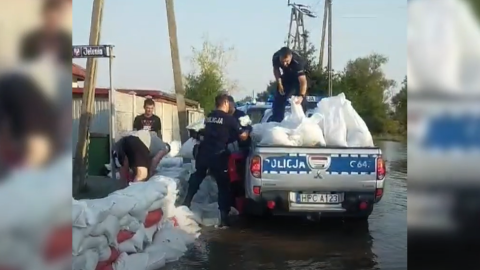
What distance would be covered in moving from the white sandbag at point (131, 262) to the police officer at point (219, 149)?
7.64 feet

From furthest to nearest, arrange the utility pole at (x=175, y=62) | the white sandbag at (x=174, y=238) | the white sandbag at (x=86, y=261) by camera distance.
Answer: the utility pole at (x=175, y=62) < the white sandbag at (x=174, y=238) < the white sandbag at (x=86, y=261)

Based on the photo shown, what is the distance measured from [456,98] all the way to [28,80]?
185 centimetres

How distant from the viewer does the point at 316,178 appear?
717cm

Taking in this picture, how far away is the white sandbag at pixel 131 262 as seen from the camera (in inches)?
209

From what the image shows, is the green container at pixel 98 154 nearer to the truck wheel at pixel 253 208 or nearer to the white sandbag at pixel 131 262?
the truck wheel at pixel 253 208

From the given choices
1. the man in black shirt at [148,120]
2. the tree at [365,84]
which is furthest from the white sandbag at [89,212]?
the tree at [365,84]

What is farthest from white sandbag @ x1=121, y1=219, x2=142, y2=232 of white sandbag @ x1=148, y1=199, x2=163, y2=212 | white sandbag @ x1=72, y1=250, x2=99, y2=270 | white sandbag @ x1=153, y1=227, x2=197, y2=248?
white sandbag @ x1=72, y1=250, x2=99, y2=270

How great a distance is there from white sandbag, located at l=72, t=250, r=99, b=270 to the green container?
23.7ft

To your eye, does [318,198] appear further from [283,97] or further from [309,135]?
[283,97]

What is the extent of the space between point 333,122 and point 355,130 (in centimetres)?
28

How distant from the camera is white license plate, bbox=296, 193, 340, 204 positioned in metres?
7.31

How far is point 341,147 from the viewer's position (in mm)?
7238

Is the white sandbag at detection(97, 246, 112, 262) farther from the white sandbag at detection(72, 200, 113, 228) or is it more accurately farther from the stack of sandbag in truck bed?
the stack of sandbag in truck bed

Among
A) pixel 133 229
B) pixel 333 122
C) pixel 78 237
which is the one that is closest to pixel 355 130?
pixel 333 122
